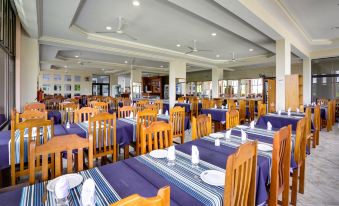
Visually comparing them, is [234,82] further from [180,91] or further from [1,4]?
[1,4]

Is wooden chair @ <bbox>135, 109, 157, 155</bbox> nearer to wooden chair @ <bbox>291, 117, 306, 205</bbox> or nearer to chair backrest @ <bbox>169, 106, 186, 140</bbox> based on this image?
chair backrest @ <bbox>169, 106, 186, 140</bbox>

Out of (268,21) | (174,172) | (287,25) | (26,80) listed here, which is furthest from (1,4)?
(287,25)

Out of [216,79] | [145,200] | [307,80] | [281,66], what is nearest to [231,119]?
[145,200]

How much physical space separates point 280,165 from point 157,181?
1161 millimetres

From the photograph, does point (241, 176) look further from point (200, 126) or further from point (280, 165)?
point (200, 126)

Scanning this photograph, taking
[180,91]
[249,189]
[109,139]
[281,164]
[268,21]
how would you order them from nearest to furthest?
[249,189] → [281,164] → [109,139] → [268,21] → [180,91]

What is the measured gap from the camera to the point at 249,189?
1237 millimetres

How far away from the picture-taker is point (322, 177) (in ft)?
8.99

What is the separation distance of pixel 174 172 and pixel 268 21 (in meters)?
4.04

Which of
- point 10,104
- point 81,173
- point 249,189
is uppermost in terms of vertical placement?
point 10,104

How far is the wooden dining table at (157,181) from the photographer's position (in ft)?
3.19

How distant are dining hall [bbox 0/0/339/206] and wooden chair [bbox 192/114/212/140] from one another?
0.02 metres

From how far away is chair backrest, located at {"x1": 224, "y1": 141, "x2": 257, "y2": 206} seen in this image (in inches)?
35.8

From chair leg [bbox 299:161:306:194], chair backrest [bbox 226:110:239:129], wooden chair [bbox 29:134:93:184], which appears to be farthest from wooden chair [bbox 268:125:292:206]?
wooden chair [bbox 29:134:93:184]
